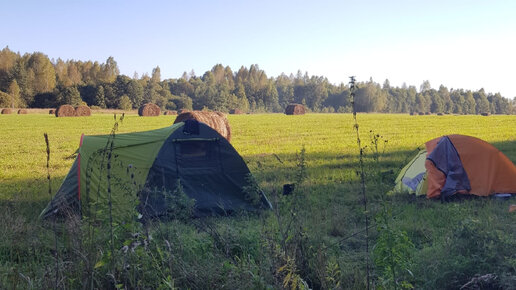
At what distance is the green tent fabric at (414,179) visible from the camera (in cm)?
816

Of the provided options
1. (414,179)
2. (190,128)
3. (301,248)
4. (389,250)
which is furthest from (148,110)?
(389,250)

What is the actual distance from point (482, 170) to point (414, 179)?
4.05 ft

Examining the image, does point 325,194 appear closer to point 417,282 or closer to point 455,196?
point 455,196

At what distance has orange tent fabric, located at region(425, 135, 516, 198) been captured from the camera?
801cm

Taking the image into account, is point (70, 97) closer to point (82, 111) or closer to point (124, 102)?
point (124, 102)

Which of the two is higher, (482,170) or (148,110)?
(148,110)

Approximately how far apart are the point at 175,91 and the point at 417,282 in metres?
101

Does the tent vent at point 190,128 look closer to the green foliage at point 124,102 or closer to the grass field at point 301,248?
the grass field at point 301,248

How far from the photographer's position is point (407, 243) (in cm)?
338

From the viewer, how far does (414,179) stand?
848 cm

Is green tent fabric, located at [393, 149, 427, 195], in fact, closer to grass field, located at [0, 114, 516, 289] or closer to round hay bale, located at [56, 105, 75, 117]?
grass field, located at [0, 114, 516, 289]

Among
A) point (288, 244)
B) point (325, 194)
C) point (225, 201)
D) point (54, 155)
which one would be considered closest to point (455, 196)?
point (325, 194)

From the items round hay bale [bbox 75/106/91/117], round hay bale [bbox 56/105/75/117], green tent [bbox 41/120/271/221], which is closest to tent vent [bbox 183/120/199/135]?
green tent [bbox 41/120/271/221]

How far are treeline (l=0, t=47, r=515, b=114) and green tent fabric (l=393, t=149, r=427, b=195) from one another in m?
41.8
